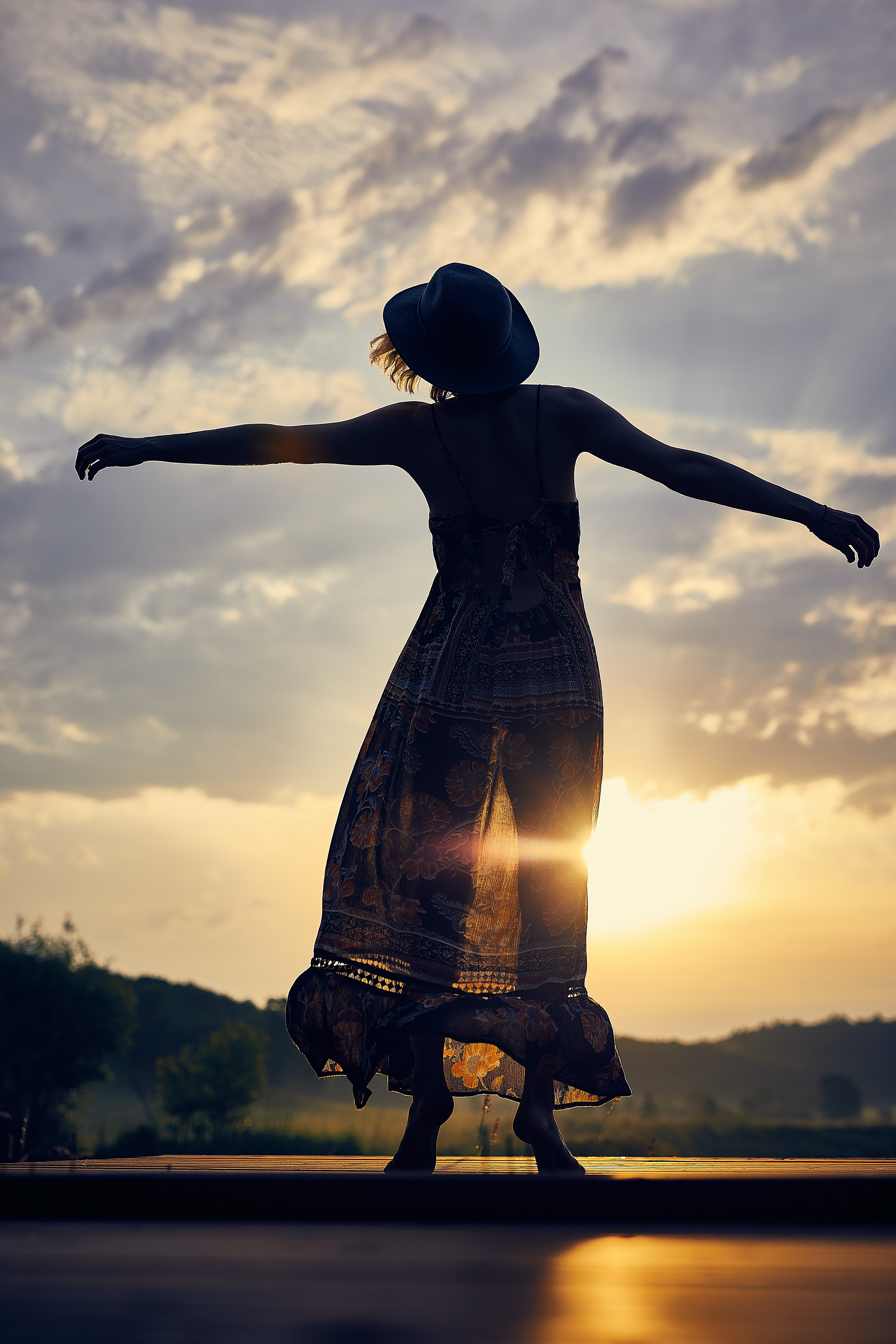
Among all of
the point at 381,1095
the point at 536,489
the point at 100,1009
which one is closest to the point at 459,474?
the point at 536,489

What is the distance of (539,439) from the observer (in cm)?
381

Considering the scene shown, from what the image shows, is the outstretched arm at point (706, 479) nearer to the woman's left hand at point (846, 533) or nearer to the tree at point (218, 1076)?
the woman's left hand at point (846, 533)

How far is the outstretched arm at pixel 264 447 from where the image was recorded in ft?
13.1

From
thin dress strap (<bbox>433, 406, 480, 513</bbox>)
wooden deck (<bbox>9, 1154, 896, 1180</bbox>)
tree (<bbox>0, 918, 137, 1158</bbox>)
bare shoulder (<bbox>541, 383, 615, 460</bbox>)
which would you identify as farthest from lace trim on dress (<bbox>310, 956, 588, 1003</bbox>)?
tree (<bbox>0, 918, 137, 1158</bbox>)

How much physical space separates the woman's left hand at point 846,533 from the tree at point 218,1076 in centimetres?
6187

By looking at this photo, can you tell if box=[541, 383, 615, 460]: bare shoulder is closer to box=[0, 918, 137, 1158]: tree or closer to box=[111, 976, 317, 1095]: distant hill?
box=[0, 918, 137, 1158]: tree

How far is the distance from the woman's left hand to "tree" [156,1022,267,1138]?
61872mm

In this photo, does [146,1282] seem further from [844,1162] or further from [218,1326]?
[844,1162]

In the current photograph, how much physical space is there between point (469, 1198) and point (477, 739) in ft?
5.77

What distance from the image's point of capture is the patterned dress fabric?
354 cm

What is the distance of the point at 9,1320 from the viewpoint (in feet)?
4.30

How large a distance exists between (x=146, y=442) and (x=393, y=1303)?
321 cm

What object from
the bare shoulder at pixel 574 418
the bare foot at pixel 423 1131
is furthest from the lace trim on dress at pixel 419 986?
the bare shoulder at pixel 574 418

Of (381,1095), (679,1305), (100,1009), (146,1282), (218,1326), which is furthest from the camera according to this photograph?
(100,1009)
